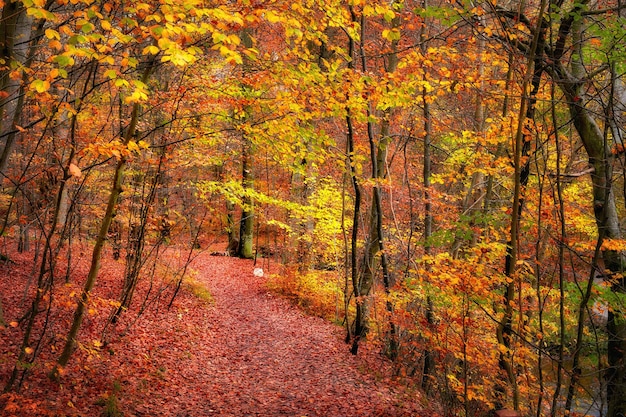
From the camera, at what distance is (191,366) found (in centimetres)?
821

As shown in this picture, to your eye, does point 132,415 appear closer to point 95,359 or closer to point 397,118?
point 95,359

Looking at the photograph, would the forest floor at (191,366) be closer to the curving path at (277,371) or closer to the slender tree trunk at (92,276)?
the curving path at (277,371)

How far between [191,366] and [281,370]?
1.87 metres

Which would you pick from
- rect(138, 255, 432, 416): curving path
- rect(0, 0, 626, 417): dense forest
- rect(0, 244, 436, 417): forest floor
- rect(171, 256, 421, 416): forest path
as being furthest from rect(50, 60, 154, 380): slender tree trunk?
rect(171, 256, 421, 416): forest path

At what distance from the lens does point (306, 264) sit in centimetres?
1432

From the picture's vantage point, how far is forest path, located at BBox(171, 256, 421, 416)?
710 cm

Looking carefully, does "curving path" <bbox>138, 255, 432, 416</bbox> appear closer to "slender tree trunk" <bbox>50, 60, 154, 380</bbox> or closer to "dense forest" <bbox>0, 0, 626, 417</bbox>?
"dense forest" <bbox>0, 0, 626, 417</bbox>

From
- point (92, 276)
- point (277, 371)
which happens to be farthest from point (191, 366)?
point (92, 276)

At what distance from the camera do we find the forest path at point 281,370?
7.10m

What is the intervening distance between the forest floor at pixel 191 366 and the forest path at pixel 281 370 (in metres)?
0.02

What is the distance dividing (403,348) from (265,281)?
7602 millimetres

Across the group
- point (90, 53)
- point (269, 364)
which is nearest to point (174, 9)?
point (90, 53)

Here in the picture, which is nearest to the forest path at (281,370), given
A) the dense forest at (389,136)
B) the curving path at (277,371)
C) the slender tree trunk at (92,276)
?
the curving path at (277,371)

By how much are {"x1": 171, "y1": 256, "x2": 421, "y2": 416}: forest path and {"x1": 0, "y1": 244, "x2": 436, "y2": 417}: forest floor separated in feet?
0.07
